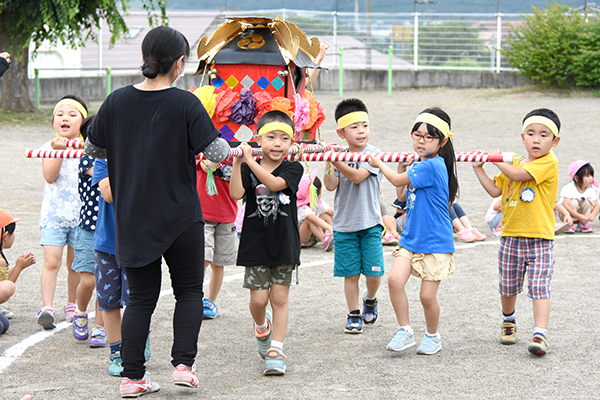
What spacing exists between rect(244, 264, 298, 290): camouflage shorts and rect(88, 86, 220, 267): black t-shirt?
812mm

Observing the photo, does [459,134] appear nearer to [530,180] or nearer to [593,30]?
[593,30]

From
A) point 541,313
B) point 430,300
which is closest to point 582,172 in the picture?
point 541,313

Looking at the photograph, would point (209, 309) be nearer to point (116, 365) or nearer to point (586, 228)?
point (116, 365)

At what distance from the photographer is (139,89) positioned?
379 cm

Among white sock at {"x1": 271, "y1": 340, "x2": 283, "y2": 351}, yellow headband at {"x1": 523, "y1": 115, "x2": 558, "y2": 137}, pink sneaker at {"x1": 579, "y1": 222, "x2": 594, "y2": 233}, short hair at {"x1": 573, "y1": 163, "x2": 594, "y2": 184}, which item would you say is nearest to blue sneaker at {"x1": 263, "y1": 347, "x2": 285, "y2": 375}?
white sock at {"x1": 271, "y1": 340, "x2": 283, "y2": 351}

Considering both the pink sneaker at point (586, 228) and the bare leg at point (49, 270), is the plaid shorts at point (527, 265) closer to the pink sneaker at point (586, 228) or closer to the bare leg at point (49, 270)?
the bare leg at point (49, 270)

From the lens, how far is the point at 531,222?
484 cm

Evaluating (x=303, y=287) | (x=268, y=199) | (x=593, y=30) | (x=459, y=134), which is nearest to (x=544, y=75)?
(x=593, y=30)

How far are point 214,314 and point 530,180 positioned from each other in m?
2.46

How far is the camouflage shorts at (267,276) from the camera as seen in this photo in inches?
177

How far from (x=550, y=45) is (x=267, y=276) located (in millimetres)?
20771

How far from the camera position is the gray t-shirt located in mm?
5270

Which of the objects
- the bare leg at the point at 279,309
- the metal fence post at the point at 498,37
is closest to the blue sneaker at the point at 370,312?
the bare leg at the point at 279,309

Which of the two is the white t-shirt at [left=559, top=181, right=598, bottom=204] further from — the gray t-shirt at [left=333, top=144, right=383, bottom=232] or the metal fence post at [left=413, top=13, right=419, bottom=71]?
the metal fence post at [left=413, top=13, right=419, bottom=71]
